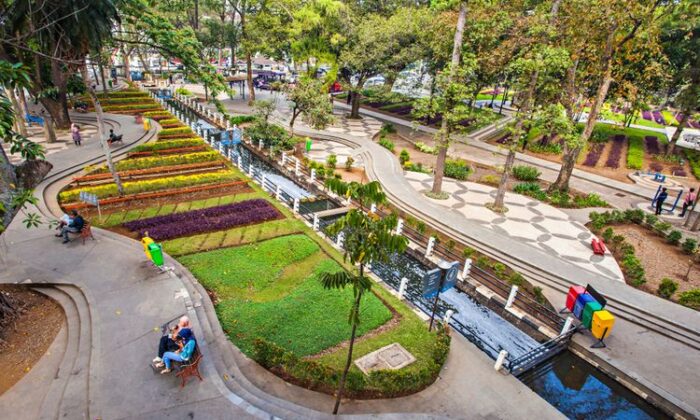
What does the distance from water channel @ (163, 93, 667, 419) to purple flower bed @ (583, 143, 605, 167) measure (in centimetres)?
2433

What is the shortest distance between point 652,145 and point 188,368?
154ft

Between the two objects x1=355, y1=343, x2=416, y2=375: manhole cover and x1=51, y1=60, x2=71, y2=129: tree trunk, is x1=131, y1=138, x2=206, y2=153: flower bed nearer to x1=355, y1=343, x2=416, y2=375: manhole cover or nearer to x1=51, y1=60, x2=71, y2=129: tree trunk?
x1=51, y1=60, x2=71, y2=129: tree trunk

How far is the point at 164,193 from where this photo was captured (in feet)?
61.9

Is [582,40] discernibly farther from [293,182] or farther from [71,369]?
[71,369]

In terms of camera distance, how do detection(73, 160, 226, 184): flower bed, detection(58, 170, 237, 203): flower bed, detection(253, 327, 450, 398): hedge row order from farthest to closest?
detection(73, 160, 226, 184): flower bed → detection(58, 170, 237, 203): flower bed → detection(253, 327, 450, 398): hedge row

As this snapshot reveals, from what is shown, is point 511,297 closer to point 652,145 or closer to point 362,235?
point 362,235

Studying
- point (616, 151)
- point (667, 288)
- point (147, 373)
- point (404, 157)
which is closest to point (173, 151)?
point (404, 157)

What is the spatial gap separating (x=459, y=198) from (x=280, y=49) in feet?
88.2

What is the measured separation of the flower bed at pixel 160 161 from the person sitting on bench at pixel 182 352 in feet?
52.3

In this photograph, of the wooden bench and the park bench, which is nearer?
the wooden bench

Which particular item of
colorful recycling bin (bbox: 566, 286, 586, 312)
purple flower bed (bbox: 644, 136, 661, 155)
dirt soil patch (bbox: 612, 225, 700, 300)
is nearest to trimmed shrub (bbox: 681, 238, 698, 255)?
dirt soil patch (bbox: 612, 225, 700, 300)

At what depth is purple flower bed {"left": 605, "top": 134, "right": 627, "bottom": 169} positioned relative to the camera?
104 feet

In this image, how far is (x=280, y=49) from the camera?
39000 mm

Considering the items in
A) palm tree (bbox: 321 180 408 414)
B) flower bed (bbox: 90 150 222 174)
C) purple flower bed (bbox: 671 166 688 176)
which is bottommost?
flower bed (bbox: 90 150 222 174)
